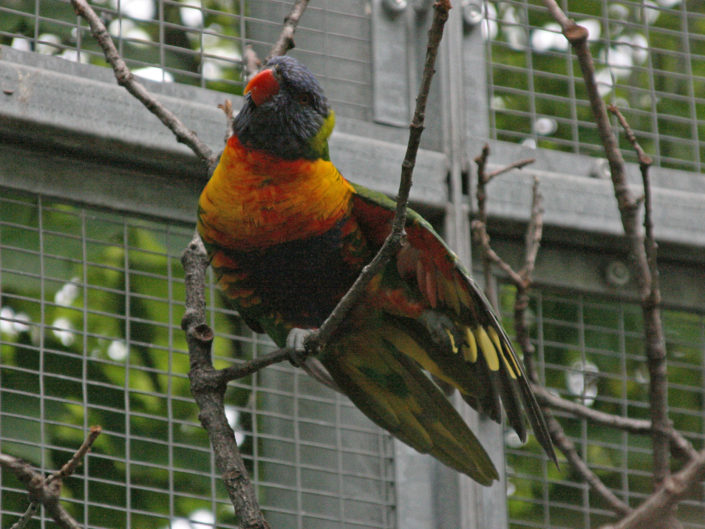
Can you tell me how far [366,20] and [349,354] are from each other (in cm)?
88

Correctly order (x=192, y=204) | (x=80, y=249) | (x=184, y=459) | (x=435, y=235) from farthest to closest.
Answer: (x=184, y=459) < (x=80, y=249) < (x=192, y=204) < (x=435, y=235)

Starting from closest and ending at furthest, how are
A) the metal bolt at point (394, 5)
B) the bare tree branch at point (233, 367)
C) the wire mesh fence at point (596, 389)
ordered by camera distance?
the bare tree branch at point (233, 367) → the metal bolt at point (394, 5) → the wire mesh fence at point (596, 389)

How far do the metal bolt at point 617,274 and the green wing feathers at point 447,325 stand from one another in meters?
0.56

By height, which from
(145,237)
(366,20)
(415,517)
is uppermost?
(366,20)

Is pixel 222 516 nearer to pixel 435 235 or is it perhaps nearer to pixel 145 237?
pixel 145 237

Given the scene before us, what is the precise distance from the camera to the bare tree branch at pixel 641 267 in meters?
1.86

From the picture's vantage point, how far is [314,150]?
219 cm

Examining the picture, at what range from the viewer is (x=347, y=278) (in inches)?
89.3

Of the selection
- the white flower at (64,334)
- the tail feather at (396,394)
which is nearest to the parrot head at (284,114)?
the tail feather at (396,394)

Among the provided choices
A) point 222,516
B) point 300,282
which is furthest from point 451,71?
point 222,516

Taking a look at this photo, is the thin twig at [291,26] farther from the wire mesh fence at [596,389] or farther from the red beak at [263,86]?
the wire mesh fence at [596,389]

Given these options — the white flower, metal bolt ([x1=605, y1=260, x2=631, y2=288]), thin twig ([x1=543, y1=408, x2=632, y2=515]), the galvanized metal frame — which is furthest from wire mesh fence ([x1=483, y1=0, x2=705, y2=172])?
the white flower

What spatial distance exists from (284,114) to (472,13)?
0.64 meters

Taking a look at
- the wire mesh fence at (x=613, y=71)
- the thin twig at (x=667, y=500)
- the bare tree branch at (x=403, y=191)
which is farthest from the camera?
the wire mesh fence at (x=613, y=71)
